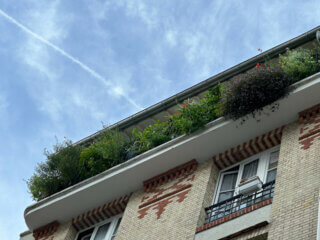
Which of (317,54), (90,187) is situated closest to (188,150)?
(90,187)

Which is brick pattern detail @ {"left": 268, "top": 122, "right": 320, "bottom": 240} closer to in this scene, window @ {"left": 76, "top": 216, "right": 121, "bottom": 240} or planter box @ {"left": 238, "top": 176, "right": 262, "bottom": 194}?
planter box @ {"left": 238, "top": 176, "right": 262, "bottom": 194}

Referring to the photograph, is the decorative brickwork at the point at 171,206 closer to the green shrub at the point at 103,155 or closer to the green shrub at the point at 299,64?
the green shrub at the point at 103,155

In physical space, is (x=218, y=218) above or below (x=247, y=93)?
below

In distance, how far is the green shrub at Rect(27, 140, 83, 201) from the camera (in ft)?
49.7

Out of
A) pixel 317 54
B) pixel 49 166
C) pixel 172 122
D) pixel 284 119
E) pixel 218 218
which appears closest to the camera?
pixel 218 218

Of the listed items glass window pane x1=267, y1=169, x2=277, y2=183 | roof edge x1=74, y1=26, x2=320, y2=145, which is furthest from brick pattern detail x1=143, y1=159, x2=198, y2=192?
roof edge x1=74, y1=26, x2=320, y2=145

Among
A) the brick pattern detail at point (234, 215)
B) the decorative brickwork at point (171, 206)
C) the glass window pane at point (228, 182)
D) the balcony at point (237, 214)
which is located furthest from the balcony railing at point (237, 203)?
the glass window pane at point (228, 182)

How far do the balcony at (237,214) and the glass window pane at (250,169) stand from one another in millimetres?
832

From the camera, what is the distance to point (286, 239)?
9.48m

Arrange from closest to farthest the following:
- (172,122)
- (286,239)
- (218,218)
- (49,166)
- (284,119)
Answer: (286,239) < (218,218) < (284,119) < (172,122) < (49,166)

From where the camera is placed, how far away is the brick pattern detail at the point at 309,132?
11414 millimetres

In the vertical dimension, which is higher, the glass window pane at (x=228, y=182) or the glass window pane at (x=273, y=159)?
the glass window pane at (x=273, y=159)

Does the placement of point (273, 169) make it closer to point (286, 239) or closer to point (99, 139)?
point (286, 239)

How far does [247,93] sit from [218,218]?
265 centimetres
